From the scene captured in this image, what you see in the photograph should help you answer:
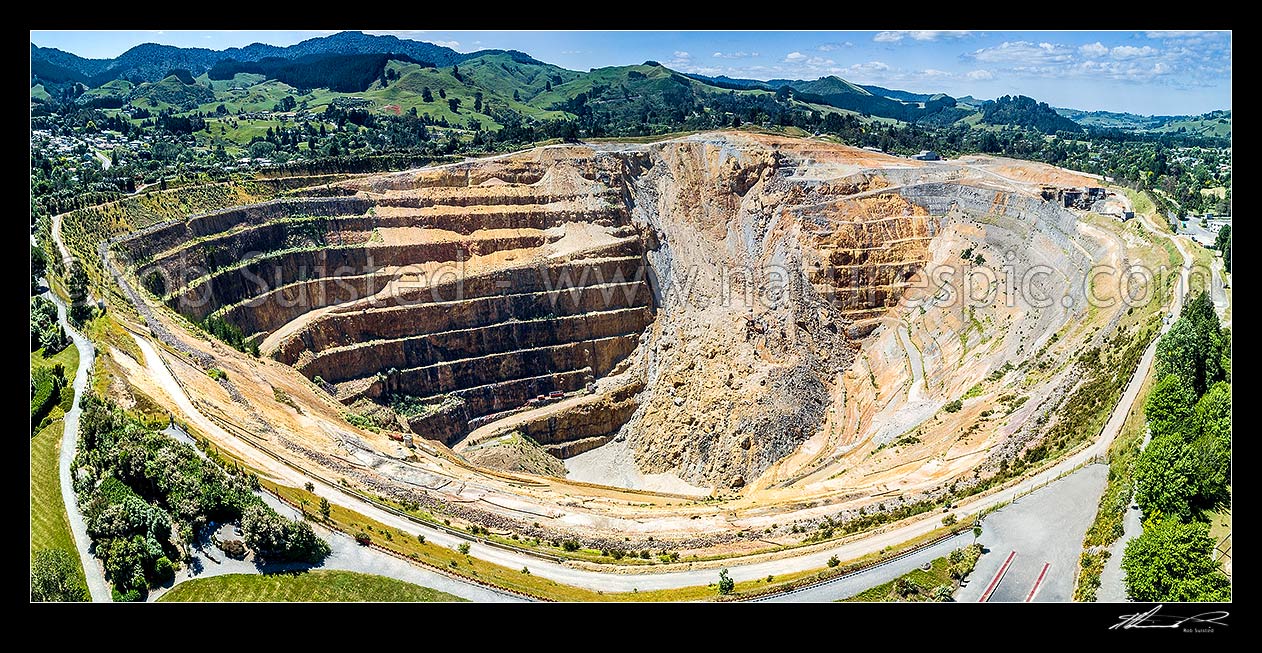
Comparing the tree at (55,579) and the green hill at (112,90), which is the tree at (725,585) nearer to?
the tree at (55,579)

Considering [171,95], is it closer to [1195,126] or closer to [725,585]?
[725,585]

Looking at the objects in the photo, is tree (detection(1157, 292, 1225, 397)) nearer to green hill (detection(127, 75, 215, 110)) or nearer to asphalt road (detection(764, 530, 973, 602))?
asphalt road (detection(764, 530, 973, 602))

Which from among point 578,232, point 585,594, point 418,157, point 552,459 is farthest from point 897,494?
point 418,157

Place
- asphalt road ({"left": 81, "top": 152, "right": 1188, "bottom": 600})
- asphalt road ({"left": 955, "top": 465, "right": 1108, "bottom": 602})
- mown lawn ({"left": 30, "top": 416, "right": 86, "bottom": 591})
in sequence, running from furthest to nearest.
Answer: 1. asphalt road ({"left": 81, "top": 152, "right": 1188, "bottom": 600})
2. asphalt road ({"left": 955, "top": 465, "right": 1108, "bottom": 602})
3. mown lawn ({"left": 30, "top": 416, "right": 86, "bottom": 591})

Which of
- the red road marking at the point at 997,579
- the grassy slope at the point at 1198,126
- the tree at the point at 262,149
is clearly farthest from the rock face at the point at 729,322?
the grassy slope at the point at 1198,126

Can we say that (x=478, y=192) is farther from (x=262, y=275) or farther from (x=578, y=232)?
(x=262, y=275)
